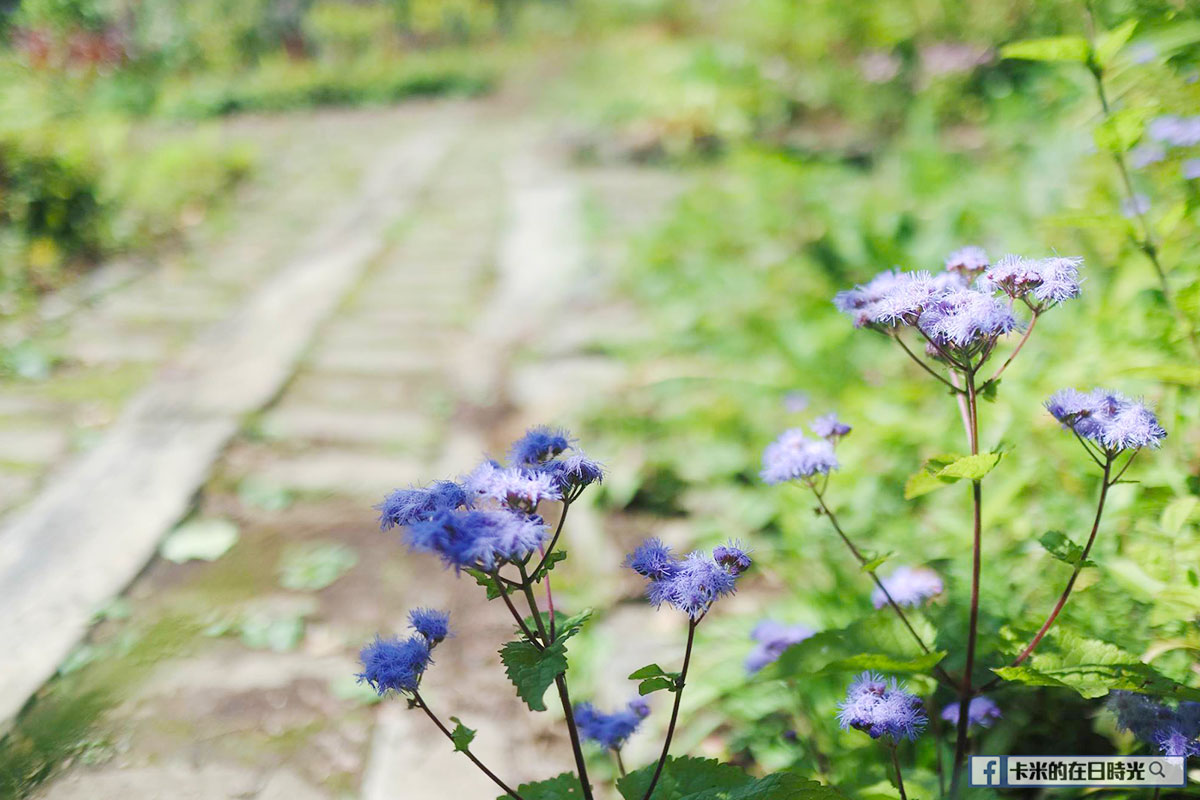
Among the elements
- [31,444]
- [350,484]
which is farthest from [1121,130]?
[31,444]

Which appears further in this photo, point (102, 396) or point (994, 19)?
point (994, 19)

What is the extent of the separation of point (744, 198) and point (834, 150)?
4.23 feet

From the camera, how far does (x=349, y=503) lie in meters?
2.67

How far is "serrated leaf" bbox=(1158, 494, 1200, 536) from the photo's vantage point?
1396 mm

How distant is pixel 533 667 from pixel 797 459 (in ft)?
1.89

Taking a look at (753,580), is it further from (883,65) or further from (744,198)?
(883,65)

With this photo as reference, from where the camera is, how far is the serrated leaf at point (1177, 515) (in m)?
1.40

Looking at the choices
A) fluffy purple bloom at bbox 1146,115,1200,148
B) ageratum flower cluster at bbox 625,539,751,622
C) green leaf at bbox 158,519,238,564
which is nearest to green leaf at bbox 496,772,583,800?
ageratum flower cluster at bbox 625,539,751,622

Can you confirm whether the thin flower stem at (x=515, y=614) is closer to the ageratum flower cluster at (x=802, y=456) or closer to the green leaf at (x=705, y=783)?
the green leaf at (x=705, y=783)

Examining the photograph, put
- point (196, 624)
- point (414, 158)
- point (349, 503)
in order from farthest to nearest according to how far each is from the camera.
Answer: point (414, 158), point (349, 503), point (196, 624)

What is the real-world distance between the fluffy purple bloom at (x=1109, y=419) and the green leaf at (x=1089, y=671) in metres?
0.30

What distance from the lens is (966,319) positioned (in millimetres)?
1050

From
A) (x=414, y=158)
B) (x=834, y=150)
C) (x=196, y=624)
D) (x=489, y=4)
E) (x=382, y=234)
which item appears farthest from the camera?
(x=489, y=4)

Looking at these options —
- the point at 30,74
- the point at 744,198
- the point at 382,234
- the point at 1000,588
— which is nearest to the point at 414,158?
the point at 382,234
